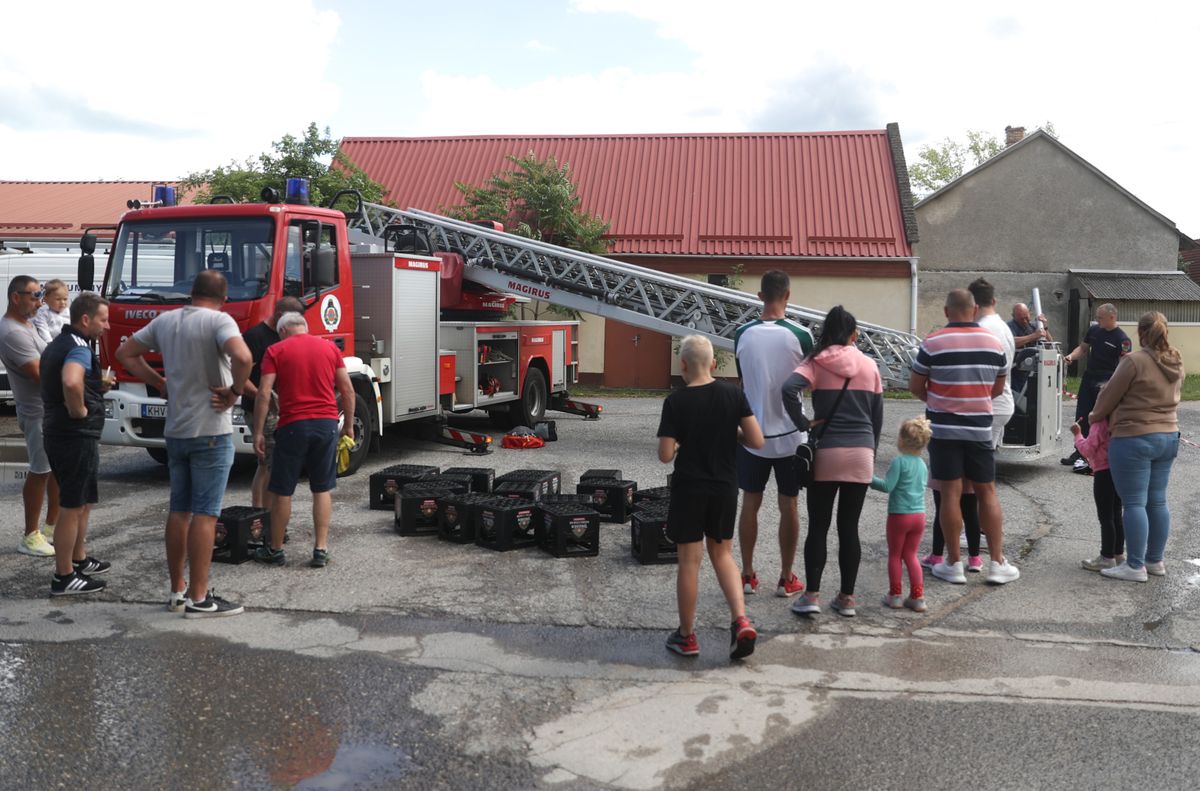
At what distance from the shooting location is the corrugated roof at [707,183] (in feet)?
81.4

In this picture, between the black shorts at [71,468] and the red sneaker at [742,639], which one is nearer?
the red sneaker at [742,639]

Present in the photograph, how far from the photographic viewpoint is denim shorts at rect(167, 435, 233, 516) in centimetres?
576

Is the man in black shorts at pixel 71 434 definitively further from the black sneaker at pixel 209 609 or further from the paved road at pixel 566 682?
the black sneaker at pixel 209 609

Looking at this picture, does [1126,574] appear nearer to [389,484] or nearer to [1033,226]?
[389,484]

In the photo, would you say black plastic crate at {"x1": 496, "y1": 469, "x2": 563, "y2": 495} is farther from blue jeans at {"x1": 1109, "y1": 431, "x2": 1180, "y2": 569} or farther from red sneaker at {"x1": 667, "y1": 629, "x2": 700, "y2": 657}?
blue jeans at {"x1": 1109, "y1": 431, "x2": 1180, "y2": 569}

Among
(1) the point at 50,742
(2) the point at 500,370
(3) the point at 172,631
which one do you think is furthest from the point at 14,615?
(2) the point at 500,370

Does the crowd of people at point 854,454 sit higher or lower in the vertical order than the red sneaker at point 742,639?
higher

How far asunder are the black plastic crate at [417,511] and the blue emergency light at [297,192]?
370 cm

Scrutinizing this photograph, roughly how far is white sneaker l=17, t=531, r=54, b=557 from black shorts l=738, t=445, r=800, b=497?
4.77m

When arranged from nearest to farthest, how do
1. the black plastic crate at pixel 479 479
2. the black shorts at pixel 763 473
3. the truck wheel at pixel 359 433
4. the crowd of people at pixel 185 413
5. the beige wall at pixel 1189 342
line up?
the crowd of people at pixel 185 413 < the black shorts at pixel 763 473 < the black plastic crate at pixel 479 479 < the truck wheel at pixel 359 433 < the beige wall at pixel 1189 342

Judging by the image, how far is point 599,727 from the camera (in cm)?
438

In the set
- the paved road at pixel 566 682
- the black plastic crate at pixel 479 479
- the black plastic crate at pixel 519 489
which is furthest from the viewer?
the black plastic crate at pixel 479 479

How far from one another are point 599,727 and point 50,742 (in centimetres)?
219

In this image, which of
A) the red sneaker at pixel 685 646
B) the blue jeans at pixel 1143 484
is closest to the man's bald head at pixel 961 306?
the blue jeans at pixel 1143 484
